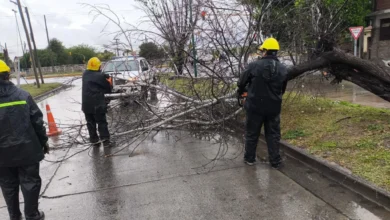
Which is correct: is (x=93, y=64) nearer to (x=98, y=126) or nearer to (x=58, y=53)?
(x=98, y=126)

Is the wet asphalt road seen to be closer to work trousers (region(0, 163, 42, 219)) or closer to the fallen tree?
work trousers (region(0, 163, 42, 219))

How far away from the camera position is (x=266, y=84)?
4320 mm

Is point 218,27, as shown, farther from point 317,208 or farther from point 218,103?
point 317,208

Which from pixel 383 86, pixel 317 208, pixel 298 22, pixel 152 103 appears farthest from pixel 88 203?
pixel 298 22

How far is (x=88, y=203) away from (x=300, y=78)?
5.34m

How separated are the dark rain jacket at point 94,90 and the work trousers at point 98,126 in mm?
132

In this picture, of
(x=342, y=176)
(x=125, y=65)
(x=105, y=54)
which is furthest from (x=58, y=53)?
(x=342, y=176)

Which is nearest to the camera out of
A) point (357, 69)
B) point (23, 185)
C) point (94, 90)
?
point (23, 185)

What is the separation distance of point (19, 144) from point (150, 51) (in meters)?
4.11

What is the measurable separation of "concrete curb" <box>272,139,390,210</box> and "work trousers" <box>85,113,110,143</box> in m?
3.57

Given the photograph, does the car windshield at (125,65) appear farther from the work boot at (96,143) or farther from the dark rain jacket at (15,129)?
the dark rain jacket at (15,129)

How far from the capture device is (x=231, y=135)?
634cm

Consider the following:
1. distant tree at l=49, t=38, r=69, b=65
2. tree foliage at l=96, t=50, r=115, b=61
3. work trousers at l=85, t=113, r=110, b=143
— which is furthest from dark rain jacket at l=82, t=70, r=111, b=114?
distant tree at l=49, t=38, r=69, b=65

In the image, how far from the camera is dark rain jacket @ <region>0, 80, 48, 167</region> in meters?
3.11
